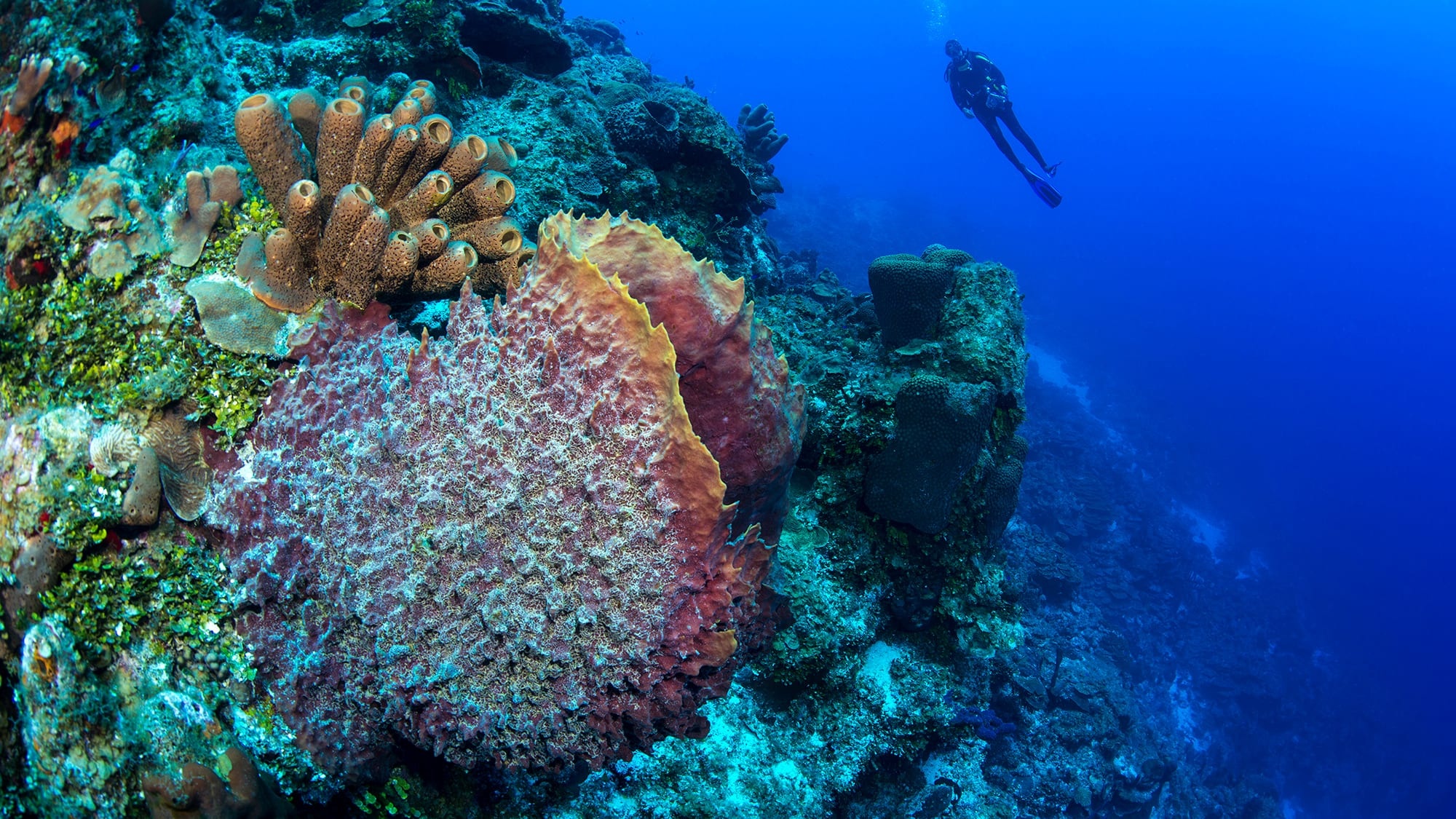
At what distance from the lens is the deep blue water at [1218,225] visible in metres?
26.5

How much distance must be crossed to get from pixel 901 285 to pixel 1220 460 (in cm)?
3424

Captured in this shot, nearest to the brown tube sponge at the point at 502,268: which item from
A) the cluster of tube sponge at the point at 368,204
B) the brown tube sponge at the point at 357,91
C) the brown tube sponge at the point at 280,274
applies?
the cluster of tube sponge at the point at 368,204

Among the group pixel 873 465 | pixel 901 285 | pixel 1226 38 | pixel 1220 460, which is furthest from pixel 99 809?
pixel 1226 38

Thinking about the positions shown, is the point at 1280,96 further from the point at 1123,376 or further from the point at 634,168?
the point at 634,168

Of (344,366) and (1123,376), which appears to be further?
(1123,376)

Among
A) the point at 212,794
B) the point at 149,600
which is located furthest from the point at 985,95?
the point at 212,794

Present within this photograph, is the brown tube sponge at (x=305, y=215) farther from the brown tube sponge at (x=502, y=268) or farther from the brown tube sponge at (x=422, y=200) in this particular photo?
the brown tube sponge at (x=502, y=268)

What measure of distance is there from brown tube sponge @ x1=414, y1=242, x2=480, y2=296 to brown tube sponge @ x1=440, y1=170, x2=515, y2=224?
0.77 ft

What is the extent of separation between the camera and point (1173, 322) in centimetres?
4631

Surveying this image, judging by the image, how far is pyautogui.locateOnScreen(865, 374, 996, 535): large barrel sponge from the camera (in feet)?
14.0

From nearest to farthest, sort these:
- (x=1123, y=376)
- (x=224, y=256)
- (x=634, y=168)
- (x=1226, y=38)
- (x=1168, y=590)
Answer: (x=224, y=256) < (x=634, y=168) < (x=1168, y=590) < (x=1123, y=376) < (x=1226, y=38)

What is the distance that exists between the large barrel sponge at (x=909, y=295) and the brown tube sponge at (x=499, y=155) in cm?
344

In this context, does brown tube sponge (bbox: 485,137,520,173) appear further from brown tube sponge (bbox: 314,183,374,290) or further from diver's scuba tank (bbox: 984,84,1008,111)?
diver's scuba tank (bbox: 984,84,1008,111)

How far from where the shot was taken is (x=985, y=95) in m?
14.4
